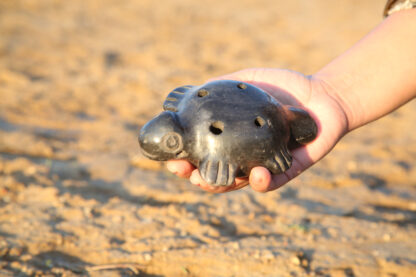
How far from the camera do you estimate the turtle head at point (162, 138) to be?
2.12 metres

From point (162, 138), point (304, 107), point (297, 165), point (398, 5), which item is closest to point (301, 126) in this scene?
point (297, 165)

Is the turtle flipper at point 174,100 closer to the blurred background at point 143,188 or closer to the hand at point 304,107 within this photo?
the hand at point 304,107

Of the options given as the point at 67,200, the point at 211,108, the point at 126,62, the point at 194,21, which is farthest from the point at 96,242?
the point at 194,21

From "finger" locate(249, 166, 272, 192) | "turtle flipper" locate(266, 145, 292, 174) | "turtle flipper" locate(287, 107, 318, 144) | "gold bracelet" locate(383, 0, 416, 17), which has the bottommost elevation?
"finger" locate(249, 166, 272, 192)

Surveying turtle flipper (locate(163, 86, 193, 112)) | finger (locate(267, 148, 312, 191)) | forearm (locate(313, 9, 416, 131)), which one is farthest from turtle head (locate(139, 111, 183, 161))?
forearm (locate(313, 9, 416, 131))

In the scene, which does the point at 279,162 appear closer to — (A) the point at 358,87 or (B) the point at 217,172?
(B) the point at 217,172

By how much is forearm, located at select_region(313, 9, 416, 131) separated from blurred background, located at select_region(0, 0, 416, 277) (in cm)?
100

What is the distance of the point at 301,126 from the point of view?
98.8 inches

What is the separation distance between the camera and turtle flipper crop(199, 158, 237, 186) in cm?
210

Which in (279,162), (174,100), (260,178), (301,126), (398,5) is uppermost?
(398,5)

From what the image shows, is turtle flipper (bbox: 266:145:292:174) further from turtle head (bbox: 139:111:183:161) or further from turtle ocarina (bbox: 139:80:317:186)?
turtle head (bbox: 139:111:183:161)

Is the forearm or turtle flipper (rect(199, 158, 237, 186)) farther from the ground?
the forearm

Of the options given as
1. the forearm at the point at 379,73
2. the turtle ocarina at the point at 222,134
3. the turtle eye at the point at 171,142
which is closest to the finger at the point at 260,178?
the turtle ocarina at the point at 222,134

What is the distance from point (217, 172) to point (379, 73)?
1.38 m
